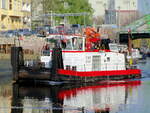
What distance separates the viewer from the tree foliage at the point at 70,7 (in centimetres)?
10906

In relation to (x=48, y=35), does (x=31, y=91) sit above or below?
below

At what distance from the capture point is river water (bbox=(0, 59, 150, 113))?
4428 cm

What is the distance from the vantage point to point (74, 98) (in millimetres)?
51438

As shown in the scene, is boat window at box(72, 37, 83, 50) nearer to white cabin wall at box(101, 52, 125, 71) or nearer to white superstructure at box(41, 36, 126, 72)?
white superstructure at box(41, 36, 126, 72)

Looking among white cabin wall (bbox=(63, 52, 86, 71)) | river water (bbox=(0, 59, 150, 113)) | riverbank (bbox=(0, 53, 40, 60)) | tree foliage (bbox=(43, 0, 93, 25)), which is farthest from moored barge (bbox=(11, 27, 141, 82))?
tree foliage (bbox=(43, 0, 93, 25))

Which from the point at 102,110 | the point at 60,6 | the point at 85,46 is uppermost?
the point at 60,6

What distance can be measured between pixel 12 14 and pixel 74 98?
139ft

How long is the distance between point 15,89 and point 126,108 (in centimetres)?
1471

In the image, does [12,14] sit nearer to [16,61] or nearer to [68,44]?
[68,44]

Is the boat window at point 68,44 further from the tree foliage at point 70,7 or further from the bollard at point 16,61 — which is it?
the tree foliage at point 70,7

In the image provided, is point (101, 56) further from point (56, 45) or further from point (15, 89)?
point (15, 89)

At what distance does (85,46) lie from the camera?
63.2m

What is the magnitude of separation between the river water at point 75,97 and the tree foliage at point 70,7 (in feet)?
143

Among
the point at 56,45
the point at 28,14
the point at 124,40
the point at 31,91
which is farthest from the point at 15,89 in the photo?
the point at 124,40
